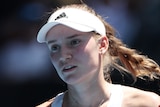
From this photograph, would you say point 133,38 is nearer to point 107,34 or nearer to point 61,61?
point 107,34

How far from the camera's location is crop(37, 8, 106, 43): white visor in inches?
66.3

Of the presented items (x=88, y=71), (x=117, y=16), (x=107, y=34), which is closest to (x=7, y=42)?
(x=117, y=16)

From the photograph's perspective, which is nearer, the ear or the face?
the face

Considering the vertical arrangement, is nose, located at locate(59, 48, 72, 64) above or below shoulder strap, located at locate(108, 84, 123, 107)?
above

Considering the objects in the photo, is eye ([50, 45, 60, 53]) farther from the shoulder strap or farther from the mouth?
the shoulder strap

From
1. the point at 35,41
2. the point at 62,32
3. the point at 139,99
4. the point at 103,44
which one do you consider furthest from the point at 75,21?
the point at 35,41

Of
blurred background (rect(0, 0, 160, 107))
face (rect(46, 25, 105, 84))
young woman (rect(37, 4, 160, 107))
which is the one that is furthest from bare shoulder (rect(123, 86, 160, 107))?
blurred background (rect(0, 0, 160, 107))

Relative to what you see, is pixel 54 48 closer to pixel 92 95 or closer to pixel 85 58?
pixel 85 58

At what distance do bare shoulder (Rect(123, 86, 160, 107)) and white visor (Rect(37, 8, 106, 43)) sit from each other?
0.27 meters

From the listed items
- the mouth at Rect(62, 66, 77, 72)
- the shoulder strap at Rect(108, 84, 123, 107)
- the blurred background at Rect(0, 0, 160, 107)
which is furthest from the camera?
the blurred background at Rect(0, 0, 160, 107)

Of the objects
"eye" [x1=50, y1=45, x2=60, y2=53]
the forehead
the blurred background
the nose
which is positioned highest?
the forehead

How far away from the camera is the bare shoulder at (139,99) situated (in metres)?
1.76

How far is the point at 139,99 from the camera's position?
1.78 m

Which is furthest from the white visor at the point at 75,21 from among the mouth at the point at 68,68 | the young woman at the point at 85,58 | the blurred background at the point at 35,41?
the blurred background at the point at 35,41
